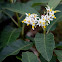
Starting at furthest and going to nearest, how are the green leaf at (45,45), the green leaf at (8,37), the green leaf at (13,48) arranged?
the green leaf at (8,37), the green leaf at (13,48), the green leaf at (45,45)

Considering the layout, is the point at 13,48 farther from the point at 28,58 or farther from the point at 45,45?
the point at 45,45

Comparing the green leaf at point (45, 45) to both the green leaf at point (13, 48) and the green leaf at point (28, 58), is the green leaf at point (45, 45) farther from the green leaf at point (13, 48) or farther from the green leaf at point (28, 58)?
the green leaf at point (13, 48)

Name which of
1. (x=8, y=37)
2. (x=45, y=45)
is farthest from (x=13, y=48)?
(x=45, y=45)

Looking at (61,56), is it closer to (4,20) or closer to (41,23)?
(41,23)

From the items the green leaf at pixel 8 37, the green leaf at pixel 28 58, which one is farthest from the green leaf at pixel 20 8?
the green leaf at pixel 28 58

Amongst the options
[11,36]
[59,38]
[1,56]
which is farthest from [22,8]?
[59,38]

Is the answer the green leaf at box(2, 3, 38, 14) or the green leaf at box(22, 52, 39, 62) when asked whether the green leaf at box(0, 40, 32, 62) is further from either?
the green leaf at box(2, 3, 38, 14)

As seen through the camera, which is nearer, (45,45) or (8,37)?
(45,45)
